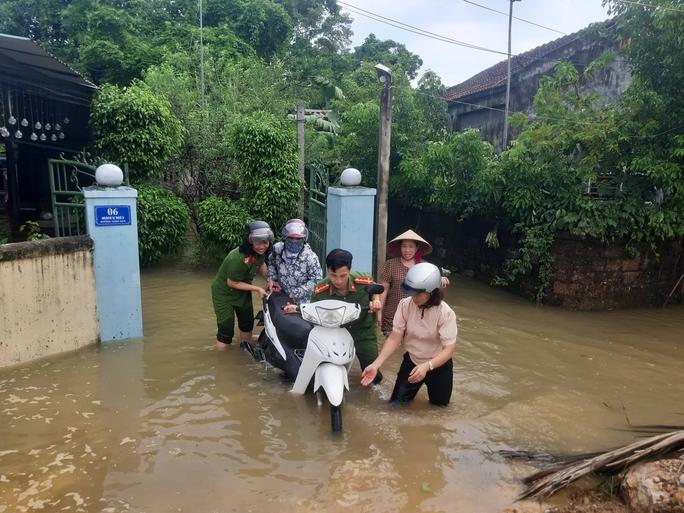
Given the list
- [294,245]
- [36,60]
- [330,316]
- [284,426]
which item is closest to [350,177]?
[294,245]

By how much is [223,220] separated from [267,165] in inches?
46.4

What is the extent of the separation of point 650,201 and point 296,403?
22.2ft

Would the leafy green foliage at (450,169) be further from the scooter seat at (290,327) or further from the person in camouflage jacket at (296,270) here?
the scooter seat at (290,327)

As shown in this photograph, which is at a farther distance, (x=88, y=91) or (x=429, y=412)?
(x=88, y=91)

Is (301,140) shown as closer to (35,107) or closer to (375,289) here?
(35,107)

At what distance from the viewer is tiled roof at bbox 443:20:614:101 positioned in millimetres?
16844

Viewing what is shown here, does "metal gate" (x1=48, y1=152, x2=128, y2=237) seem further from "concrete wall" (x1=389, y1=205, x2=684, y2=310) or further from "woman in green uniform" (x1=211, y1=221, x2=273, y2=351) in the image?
"concrete wall" (x1=389, y1=205, x2=684, y2=310)

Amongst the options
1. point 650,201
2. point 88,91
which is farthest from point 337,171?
point 650,201

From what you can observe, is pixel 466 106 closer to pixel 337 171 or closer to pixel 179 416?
pixel 337 171

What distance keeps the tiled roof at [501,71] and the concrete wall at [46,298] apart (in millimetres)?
14367

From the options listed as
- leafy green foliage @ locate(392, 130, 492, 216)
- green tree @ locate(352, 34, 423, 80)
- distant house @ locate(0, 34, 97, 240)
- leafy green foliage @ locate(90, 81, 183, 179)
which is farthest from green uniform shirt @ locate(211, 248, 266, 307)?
green tree @ locate(352, 34, 423, 80)

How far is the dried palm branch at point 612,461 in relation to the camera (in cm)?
323

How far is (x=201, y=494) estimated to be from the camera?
3.52 metres

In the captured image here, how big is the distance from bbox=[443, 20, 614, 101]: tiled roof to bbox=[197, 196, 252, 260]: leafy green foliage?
436 inches
